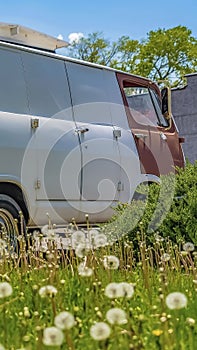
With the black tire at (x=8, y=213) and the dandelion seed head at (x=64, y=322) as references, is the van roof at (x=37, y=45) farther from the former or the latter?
the dandelion seed head at (x=64, y=322)

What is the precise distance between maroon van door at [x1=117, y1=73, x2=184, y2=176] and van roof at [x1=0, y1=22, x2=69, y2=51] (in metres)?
0.98

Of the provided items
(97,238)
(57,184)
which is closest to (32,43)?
(57,184)

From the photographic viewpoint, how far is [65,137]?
6.17 metres

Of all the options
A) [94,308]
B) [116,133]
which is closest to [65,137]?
[116,133]

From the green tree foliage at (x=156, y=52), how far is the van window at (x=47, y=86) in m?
31.8

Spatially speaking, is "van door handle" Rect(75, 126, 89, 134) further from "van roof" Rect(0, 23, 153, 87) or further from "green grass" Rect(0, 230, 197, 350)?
"green grass" Rect(0, 230, 197, 350)

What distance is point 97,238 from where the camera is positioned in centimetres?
348

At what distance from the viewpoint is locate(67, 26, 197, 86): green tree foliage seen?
124 feet

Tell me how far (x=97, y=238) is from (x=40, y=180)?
8.03 ft

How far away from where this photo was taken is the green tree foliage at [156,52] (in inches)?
1489

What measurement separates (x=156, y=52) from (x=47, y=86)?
33.6 metres

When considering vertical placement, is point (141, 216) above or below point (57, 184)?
below

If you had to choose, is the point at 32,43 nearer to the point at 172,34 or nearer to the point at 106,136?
the point at 106,136

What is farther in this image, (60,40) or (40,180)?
(60,40)
